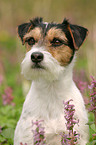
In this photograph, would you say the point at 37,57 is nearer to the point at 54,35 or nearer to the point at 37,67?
the point at 37,67

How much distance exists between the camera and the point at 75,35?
Answer: 446cm

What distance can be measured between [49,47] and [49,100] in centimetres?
85

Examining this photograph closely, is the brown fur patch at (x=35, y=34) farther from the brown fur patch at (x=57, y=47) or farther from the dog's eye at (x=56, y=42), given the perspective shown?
the dog's eye at (x=56, y=42)

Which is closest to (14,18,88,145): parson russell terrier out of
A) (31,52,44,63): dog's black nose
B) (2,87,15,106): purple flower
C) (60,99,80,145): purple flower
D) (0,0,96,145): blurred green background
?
(31,52,44,63): dog's black nose

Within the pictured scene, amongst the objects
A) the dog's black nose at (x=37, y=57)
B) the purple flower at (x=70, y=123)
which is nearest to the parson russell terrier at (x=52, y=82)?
the dog's black nose at (x=37, y=57)

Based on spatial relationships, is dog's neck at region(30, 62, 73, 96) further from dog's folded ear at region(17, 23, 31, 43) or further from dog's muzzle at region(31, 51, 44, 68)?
dog's folded ear at region(17, 23, 31, 43)

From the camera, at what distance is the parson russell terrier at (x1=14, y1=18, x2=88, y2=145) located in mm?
4209

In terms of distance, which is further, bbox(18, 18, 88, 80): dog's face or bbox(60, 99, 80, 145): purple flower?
bbox(18, 18, 88, 80): dog's face

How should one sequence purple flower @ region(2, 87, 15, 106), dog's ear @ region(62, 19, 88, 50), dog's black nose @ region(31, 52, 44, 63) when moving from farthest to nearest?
purple flower @ region(2, 87, 15, 106) → dog's ear @ region(62, 19, 88, 50) → dog's black nose @ region(31, 52, 44, 63)

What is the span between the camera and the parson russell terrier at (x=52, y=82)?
13.8 feet

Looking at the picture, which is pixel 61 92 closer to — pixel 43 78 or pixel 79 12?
pixel 43 78

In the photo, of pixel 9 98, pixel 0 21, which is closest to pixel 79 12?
pixel 0 21

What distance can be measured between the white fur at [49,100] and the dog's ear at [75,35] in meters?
0.33

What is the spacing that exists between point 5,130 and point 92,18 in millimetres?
9022
